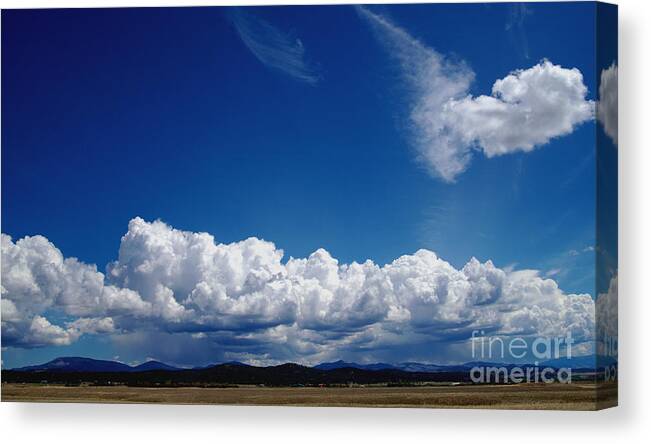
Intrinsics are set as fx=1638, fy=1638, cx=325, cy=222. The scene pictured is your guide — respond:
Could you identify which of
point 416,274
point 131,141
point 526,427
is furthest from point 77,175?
point 526,427

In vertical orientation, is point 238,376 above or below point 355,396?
above

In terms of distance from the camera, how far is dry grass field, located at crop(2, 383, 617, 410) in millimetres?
16766

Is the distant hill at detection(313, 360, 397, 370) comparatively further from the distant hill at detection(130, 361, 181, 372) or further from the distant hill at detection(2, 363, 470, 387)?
the distant hill at detection(130, 361, 181, 372)

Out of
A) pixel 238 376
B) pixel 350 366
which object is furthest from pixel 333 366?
pixel 238 376

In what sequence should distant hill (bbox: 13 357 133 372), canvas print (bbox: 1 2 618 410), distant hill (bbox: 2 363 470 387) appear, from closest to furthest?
canvas print (bbox: 1 2 618 410) → distant hill (bbox: 2 363 470 387) → distant hill (bbox: 13 357 133 372)

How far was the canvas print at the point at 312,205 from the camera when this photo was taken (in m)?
16.8
